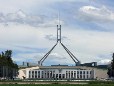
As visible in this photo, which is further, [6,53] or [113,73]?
[113,73]

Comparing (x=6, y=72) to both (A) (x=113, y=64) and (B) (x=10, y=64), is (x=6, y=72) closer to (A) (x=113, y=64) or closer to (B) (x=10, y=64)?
(B) (x=10, y=64)

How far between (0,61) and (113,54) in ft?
151

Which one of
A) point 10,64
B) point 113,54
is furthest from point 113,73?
point 10,64

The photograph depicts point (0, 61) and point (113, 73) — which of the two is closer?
point (0, 61)

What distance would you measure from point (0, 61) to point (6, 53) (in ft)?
27.7

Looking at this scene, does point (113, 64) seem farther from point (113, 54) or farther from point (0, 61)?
point (0, 61)

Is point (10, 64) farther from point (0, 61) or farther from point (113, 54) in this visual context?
point (113, 54)

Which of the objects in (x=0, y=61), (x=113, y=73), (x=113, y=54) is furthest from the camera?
(x=113, y=73)

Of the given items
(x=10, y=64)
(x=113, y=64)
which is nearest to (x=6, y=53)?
(x=10, y=64)

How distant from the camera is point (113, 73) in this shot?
185500 mm

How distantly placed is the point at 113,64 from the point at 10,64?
133ft

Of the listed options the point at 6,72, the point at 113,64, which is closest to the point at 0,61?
the point at 6,72

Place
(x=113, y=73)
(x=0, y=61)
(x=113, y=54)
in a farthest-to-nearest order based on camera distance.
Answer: (x=113, y=73) < (x=113, y=54) < (x=0, y=61)

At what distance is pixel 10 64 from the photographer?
168 meters
